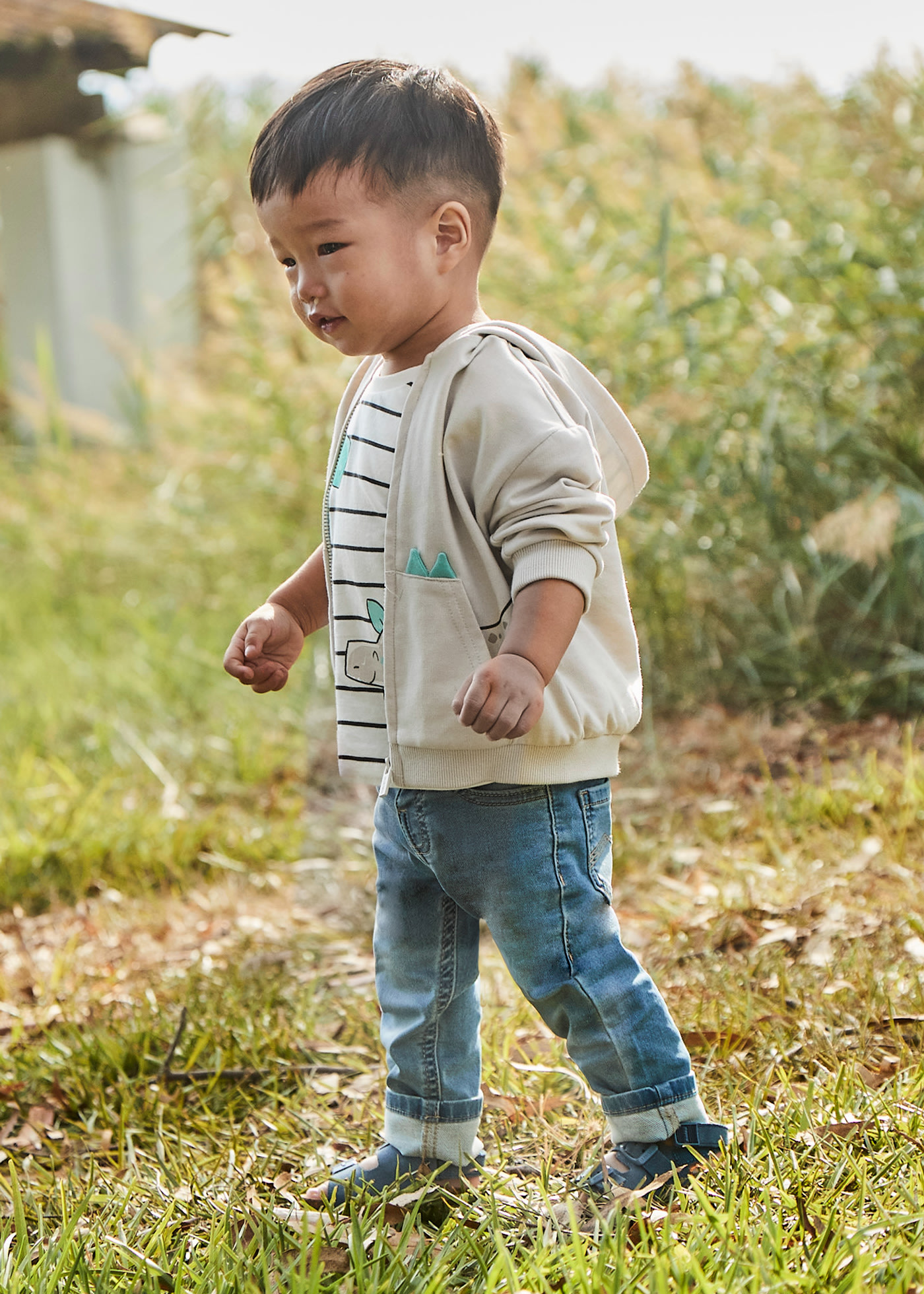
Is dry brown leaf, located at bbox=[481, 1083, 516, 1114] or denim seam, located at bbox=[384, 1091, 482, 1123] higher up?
denim seam, located at bbox=[384, 1091, 482, 1123]

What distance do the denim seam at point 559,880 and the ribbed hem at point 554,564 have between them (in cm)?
28

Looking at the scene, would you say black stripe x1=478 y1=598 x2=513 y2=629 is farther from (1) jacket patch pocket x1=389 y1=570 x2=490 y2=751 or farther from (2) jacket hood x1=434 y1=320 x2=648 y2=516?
(2) jacket hood x1=434 y1=320 x2=648 y2=516

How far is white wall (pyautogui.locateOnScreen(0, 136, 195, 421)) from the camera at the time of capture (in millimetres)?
8250

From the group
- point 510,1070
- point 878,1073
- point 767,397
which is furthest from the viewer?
point 767,397

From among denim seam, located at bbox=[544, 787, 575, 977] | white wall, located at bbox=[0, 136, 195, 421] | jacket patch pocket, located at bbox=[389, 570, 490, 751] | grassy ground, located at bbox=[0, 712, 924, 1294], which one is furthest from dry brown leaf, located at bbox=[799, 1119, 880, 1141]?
white wall, located at bbox=[0, 136, 195, 421]

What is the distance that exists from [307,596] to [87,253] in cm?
765

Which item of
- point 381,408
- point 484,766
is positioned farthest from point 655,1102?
point 381,408

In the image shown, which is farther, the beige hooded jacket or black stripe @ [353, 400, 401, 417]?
black stripe @ [353, 400, 401, 417]

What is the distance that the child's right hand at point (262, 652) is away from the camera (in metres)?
1.74

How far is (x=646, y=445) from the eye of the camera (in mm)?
3721

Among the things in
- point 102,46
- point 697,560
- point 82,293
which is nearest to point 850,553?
point 697,560

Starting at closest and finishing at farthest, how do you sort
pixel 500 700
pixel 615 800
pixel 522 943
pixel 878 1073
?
pixel 500 700, pixel 522 943, pixel 878 1073, pixel 615 800

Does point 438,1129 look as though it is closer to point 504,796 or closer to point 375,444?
point 504,796

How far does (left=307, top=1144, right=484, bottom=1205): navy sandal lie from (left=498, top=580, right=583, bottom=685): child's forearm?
729mm
